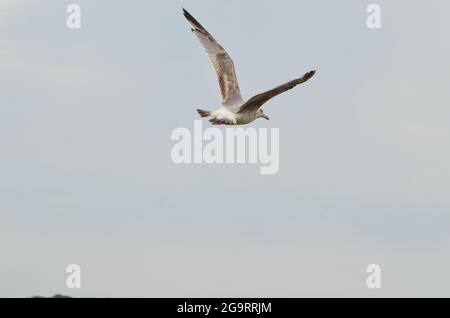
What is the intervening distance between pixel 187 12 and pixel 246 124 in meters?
8.25

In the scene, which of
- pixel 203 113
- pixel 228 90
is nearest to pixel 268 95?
pixel 203 113

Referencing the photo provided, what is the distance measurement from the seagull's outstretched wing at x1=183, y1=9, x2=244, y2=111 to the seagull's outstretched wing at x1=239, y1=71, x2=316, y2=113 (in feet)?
7.37

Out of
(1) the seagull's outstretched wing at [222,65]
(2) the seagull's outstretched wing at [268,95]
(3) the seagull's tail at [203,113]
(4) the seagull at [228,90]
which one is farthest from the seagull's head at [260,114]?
(3) the seagull's tail at [203,113]

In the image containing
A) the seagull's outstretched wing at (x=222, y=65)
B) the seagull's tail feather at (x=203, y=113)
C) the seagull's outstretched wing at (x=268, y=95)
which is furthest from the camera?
the seagull's outstretched wing at (x=222, y=65)

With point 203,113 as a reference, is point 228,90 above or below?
above

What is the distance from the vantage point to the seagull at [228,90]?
34.0 meters

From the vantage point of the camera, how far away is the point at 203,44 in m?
41.0

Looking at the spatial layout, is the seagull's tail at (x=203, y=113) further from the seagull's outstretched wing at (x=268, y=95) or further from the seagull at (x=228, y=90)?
the seagull's outstretched wing at (x=268, y=95)

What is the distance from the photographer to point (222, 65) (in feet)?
132

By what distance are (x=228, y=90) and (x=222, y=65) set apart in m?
1.47

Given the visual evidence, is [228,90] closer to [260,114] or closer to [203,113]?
[260,114]
